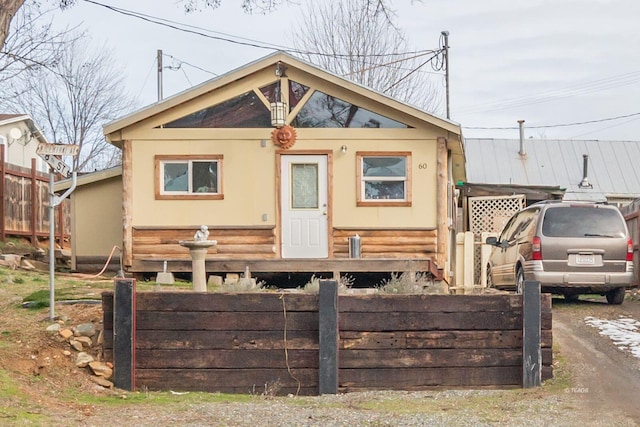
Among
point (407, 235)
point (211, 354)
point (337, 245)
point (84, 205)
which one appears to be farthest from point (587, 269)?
point (84, 205)

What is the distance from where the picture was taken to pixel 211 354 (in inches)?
351

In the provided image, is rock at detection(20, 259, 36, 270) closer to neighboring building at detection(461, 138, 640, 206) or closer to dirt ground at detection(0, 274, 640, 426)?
dirt ground at detection(0, 274, 640, 426)

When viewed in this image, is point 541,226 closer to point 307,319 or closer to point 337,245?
point 337,245

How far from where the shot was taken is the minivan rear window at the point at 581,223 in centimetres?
1359

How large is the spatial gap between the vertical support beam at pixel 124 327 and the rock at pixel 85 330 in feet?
1.80

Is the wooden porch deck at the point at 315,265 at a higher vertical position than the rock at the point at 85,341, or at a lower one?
higher

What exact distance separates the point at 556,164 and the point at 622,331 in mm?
22008

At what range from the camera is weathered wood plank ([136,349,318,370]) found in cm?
891

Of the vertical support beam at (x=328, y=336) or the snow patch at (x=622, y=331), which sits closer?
the vertical support beam at (x=328, y=336)

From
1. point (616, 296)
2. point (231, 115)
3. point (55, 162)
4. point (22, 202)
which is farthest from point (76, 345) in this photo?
point (22, 202)

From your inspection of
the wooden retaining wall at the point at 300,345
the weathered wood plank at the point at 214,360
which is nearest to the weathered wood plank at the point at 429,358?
the wooden retaining wall at the point at 300,345

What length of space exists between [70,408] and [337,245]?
919 centimetres

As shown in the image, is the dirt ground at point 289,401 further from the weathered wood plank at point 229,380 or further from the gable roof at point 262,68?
the gable roof at point 262,68

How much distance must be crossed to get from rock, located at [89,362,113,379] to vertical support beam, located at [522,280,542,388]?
14.5ft
